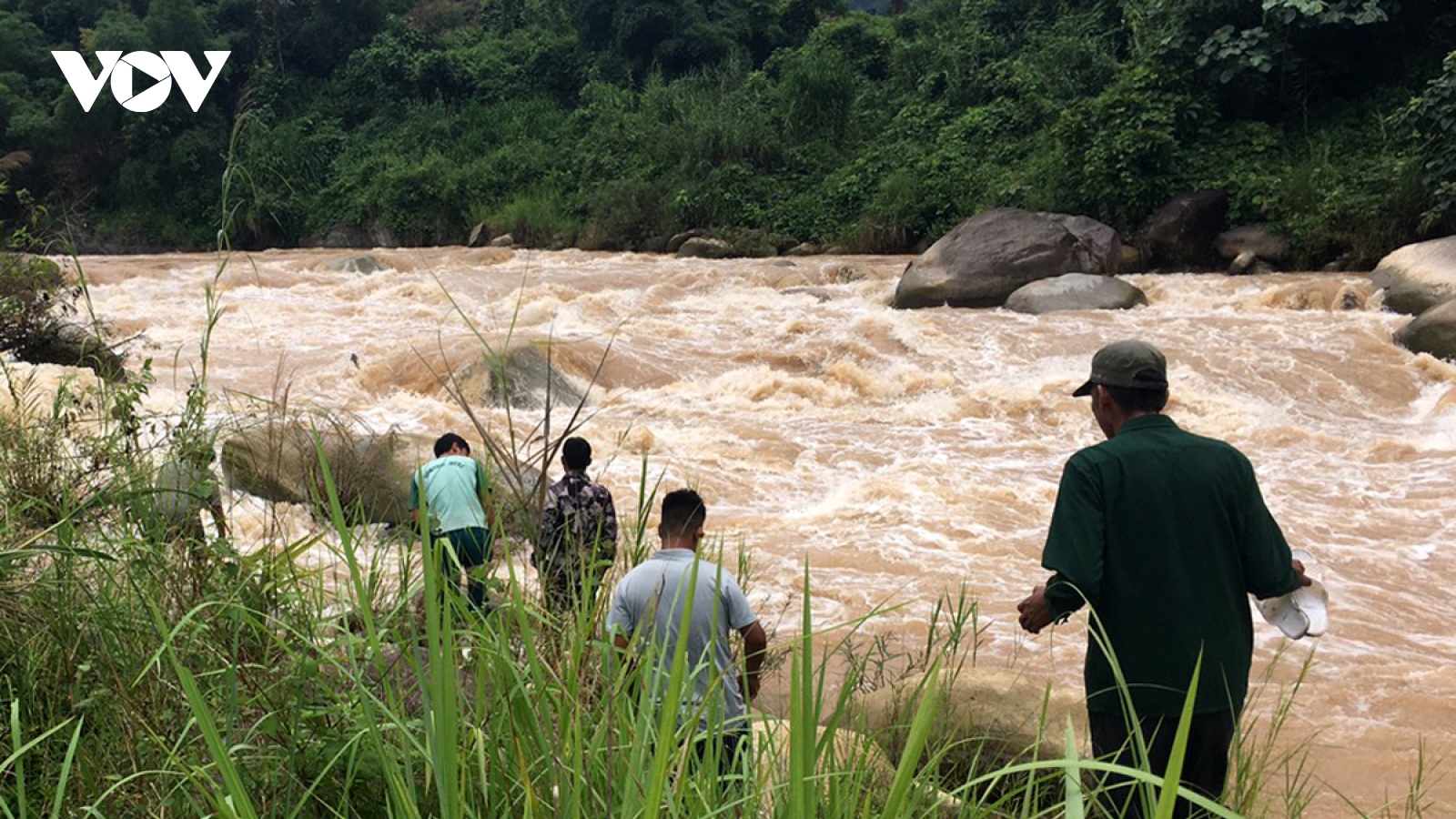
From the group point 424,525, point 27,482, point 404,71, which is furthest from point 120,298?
point 404,71

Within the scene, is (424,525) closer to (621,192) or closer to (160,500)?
(160,500)

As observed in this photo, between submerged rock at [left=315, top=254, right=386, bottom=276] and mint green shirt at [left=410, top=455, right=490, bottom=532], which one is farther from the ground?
submerged rock at [left=315, top=254, right=386, bottom=276]

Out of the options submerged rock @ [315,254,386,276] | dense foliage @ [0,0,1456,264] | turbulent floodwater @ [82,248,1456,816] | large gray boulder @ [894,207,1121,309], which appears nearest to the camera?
turbulent floodwater @ [82,248,1456,816]

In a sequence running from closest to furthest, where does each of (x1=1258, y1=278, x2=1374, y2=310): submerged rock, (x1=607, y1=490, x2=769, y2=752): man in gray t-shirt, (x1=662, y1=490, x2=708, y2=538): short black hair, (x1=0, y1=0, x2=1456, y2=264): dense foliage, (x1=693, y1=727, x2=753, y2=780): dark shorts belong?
(x1=693, y1=727, x2=753, y2=780): dark shorts
(x1=607, y1=490, x2=769, y2=752): man in gray t-shirt
(x1=662, y1=490, x2=708, y2=538): short black hair
(x1=1258, y1=278, x2=1374, y2=310): submerged rock
(x1=0, y1=0, x2=1456, y2=264): dense foliage

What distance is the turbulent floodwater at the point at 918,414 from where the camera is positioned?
18.6 ft

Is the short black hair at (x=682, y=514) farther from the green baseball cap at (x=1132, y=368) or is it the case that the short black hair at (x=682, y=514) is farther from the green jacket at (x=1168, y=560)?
the green baseball cap at (x=1132, y=368)

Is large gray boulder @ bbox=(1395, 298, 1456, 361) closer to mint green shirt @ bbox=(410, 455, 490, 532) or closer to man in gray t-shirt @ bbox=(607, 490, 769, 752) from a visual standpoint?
mint green shirt @ bbox=(410, 455, 490, 532)

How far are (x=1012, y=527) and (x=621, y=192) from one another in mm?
17863

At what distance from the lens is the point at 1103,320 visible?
1289 cm

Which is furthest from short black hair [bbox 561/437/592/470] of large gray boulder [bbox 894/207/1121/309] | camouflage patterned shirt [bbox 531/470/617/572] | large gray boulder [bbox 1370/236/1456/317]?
large gray boulder [bbox 894/207/1121/309]

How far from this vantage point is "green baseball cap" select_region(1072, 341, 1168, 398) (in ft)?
9.02

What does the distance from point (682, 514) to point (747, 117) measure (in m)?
23.1

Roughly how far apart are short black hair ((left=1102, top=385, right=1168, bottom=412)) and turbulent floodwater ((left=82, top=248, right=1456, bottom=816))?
0.75m

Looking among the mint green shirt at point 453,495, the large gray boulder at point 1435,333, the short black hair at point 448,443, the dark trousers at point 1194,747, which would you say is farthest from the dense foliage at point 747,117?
the dark trousers at point 1194,747
